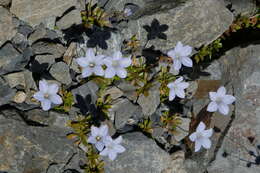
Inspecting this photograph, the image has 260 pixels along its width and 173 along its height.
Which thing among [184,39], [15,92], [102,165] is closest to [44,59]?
[15,92]

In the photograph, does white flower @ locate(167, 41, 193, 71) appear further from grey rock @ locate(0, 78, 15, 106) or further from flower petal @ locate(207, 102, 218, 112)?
grey rock @ locate(0, 78, 15, 106)

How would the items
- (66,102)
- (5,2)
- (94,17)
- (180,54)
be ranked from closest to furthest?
(180,54) < (5,2) < (66,102) < (94,17)

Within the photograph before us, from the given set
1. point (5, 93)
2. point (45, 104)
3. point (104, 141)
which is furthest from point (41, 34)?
point (104, 141)

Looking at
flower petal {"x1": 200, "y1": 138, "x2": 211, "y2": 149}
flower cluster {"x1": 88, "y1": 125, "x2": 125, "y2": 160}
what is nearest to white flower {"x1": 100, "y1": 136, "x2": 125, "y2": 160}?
flower cluster {"x1": 88, "y1": 125, "x2": 125, "y2": 160}

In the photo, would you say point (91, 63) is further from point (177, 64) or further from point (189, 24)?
point (189, 24)

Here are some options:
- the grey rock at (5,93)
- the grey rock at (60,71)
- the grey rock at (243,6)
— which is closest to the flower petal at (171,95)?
the grey rock at (60,71)

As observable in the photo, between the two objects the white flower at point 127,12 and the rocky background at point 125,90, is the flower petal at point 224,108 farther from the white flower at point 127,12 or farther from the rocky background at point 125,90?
the white flower at point 127,12
